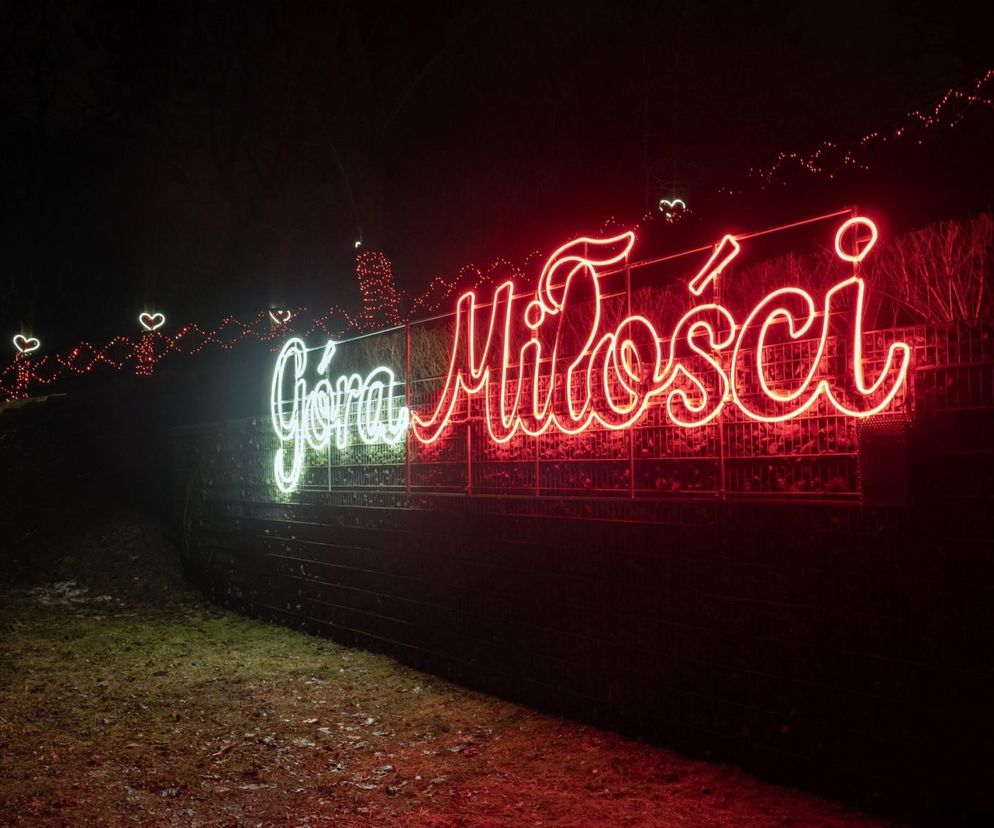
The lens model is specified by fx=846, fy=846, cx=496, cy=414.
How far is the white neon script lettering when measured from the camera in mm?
8664

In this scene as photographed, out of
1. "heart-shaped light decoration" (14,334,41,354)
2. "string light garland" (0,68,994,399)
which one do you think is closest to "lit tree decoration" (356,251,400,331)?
"string light garland" (0,68,994,399)

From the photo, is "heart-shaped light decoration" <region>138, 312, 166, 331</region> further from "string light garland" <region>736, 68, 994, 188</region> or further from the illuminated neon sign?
"string light garland" <region>736, 68, 994, 188</region>

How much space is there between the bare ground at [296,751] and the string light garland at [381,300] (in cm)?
365

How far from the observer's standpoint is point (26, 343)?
26.3 m

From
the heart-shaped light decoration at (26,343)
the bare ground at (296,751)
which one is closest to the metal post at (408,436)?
the bare ground at (296,751)

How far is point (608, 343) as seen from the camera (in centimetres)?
620

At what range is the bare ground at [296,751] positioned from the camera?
4.77 meters

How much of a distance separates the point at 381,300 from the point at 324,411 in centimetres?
221

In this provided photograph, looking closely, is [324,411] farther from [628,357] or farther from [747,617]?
[747,617]

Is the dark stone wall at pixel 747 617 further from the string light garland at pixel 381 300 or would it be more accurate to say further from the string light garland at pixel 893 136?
the string light garland at pixel 893 136

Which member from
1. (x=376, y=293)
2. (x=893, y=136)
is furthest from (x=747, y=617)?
(x=376, y=293)

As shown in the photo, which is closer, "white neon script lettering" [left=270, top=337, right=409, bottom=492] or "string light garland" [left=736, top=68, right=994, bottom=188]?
"string light garland" [left=736, top=68, right=994, bottom=188]

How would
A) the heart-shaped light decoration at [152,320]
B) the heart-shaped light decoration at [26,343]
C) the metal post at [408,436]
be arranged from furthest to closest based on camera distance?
the heart-shaped light decoration at [26,343] → the heart-shaped light decoration at [152,320] → the metal post at [408,436]

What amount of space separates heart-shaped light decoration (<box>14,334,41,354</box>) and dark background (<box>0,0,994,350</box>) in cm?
322
